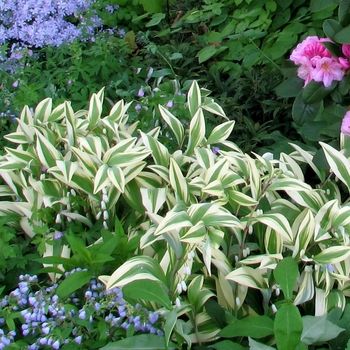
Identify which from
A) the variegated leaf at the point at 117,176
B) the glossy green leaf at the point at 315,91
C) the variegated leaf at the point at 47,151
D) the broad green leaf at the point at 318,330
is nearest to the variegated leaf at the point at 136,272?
the variegated leaf at the point at 117,176

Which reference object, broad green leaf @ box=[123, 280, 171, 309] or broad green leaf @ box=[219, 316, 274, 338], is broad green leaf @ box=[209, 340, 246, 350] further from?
broad green leaf @ box=[123, 280, 171, 309]

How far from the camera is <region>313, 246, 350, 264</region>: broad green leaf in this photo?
3.93 feet

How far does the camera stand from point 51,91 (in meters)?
2.25

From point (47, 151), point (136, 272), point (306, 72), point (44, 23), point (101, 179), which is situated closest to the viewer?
point (136, 272)

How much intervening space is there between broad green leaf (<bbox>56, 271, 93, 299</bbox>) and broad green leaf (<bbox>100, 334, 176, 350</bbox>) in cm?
18

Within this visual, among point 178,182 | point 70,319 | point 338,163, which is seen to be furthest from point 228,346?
point 338,163

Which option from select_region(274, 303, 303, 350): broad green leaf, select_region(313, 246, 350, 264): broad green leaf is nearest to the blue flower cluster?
select_region(274, 303, 303, 350): broad green leaf

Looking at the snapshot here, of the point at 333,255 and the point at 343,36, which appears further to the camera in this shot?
the point at 343,36

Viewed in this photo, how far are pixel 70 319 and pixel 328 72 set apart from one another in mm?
1205

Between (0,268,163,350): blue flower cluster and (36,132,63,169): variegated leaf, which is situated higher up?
(36,132,63,169): variegated leaf

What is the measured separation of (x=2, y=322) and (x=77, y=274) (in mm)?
213

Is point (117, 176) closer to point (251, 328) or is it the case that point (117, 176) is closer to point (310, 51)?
point (251, 328)

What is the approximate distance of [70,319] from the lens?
116 centimetres

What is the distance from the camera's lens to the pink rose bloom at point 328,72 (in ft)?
5.68
